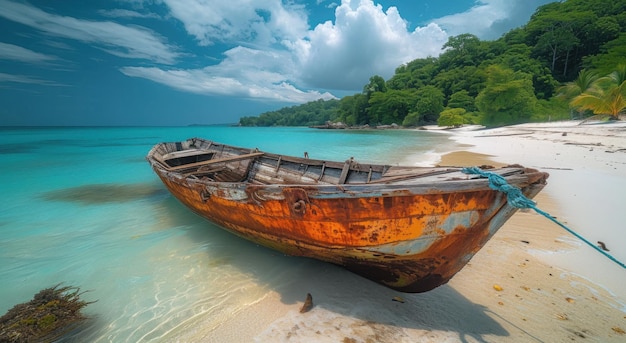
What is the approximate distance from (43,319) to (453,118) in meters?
48.2

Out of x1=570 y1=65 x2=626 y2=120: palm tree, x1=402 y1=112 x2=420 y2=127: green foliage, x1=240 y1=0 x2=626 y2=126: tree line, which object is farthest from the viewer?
x1=402 y1=112 x2=420 y2=127: green foliage

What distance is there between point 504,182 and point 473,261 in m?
1.95

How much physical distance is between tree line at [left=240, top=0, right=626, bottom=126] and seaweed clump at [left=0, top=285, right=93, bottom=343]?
31.6 meters

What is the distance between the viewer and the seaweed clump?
110 inches

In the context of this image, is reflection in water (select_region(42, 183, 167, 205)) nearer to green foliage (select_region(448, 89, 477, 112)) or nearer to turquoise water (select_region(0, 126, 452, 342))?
turquoise water (select_region(0, 126, 452, 342))

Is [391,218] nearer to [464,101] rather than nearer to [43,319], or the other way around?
[43,319]

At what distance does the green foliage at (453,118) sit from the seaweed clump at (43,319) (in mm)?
47623

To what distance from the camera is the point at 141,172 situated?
47.4 feet

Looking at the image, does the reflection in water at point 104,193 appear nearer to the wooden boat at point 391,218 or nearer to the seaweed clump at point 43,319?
the seaweed clump at point 43,319

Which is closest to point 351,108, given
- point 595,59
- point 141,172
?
point 595,59

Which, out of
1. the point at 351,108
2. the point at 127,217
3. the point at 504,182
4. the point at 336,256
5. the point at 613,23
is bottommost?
the point at 127,217

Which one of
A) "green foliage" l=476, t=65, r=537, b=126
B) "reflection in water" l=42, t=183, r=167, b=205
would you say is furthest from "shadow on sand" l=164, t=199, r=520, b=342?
"green foliage" l=476, t=65, r=537, b=126

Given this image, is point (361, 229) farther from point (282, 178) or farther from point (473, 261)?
point (282, 178)

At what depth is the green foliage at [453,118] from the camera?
41.6m
